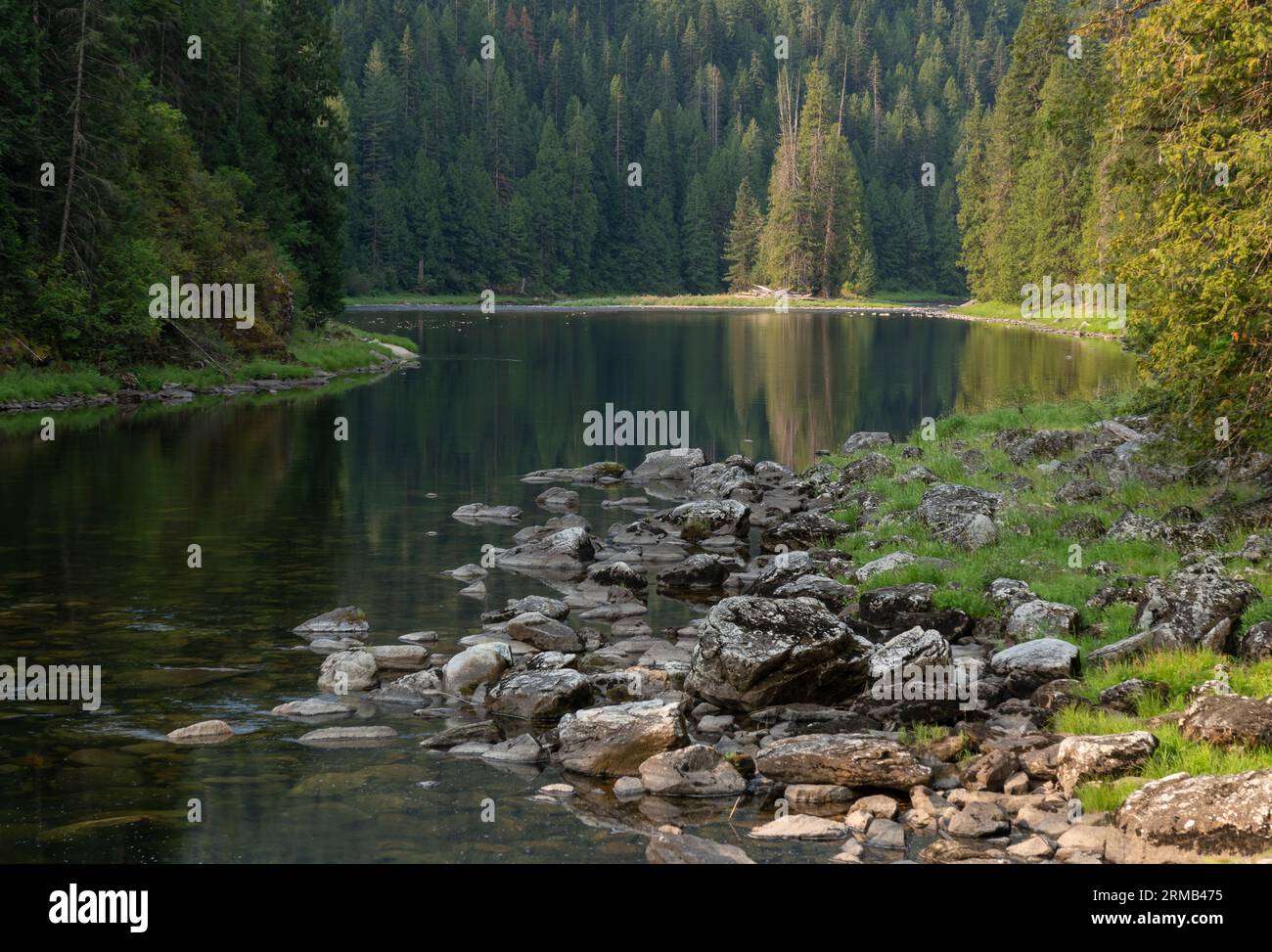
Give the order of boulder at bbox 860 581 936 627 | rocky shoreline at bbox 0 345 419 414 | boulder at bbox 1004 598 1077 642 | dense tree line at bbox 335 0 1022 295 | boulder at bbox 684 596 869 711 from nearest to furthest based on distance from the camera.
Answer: boulder at bbox 684 596 869 711 → boulder at bbox 1004 598 1077 642 → boulder at bbox 860 581 936 627 → rocky shoreline at bbox 0 345 419 414 → dense tree line at bbox 335 0 1022 295

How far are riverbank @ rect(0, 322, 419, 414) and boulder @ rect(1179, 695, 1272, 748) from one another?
40732 millimetres

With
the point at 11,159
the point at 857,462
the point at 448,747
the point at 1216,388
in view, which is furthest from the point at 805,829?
the point at 11,159

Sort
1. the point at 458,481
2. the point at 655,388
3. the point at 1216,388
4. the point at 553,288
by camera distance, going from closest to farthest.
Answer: the point at 1216,388, the point at 458,481, the point at 655,388, the point at 553,288

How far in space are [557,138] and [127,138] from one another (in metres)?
134

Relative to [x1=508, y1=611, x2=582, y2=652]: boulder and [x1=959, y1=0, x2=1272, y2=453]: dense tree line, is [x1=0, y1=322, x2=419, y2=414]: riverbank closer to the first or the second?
[x1=508, y1=611, x2=582, y2=652]: boulder

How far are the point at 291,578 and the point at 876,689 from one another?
415 inches

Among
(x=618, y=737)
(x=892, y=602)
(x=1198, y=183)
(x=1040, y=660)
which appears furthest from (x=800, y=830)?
(x=1198, y=183)

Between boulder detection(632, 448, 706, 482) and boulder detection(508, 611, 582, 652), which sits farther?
boulder detection(632, 448, 706, 482)

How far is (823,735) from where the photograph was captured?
512 inches

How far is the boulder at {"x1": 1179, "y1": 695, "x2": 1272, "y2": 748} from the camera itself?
38.2ft

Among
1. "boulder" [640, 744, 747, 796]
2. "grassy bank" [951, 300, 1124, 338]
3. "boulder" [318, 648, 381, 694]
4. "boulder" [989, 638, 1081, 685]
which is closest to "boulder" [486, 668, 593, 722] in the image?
"boulder" [318, 648, 381, 694]

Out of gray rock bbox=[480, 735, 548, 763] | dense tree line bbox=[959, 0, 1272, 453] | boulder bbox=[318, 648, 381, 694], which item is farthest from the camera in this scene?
dense tree line bbox=[959, 0, 1272, 453]

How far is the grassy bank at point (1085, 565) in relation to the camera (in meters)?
12.5

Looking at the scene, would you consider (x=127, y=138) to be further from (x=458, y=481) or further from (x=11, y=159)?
(x=458, y=481)
